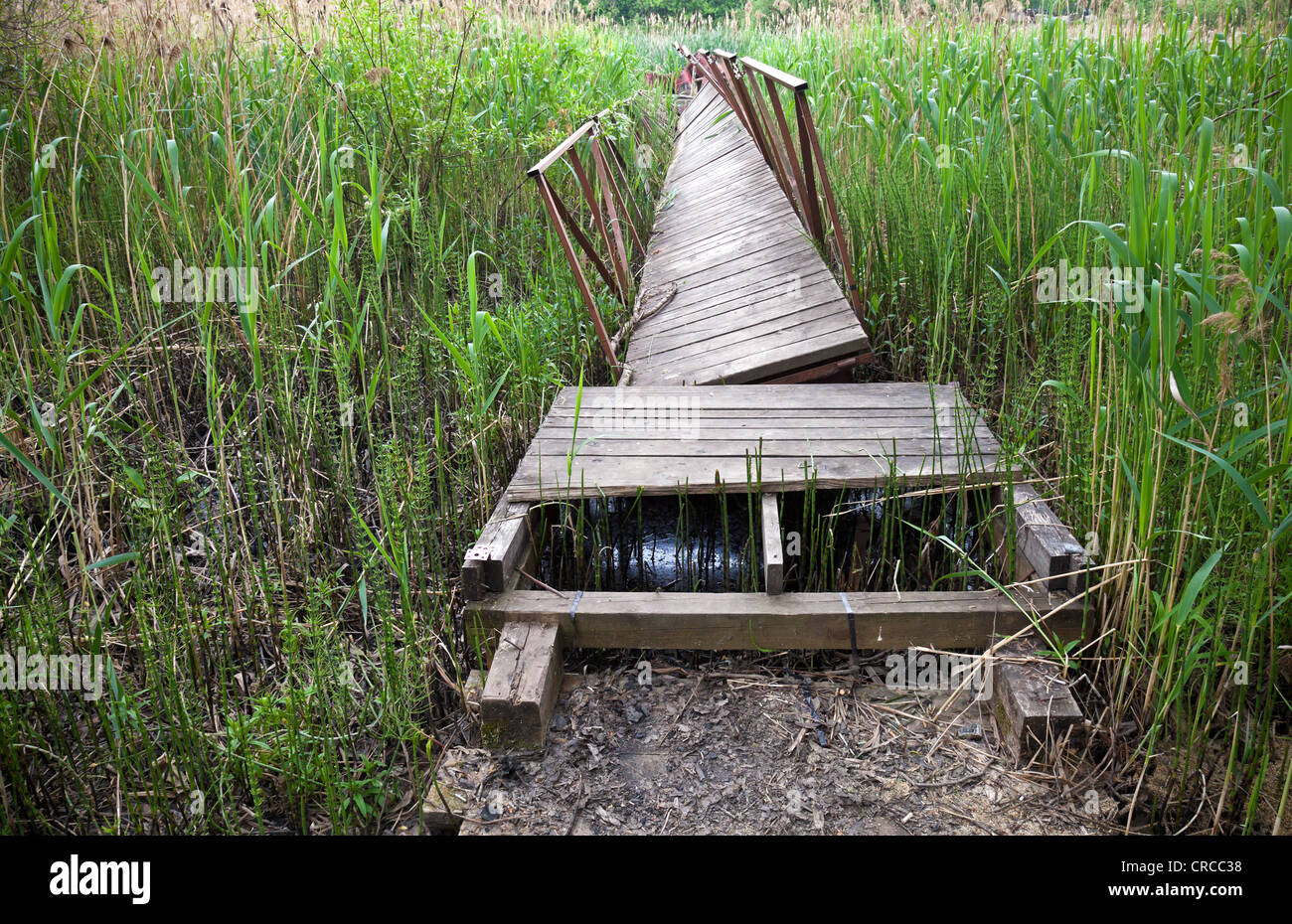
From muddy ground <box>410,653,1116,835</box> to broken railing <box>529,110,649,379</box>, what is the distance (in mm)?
1664

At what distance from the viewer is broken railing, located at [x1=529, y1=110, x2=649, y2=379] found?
10.4 ft

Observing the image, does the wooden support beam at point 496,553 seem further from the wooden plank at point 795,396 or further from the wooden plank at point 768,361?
the wooden plank at point 768,361

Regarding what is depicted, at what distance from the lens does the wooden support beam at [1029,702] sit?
1807mm

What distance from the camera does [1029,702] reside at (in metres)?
1.84

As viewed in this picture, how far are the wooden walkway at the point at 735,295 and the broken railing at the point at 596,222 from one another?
0.49 feet

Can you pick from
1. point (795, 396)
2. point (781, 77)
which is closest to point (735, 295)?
point (781, 77)

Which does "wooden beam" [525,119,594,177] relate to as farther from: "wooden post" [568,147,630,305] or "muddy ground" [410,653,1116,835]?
"muddy ground" [410,653,1116,835]

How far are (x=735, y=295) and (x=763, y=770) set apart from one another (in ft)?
8.90

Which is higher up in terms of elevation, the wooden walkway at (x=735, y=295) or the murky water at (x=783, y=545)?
the wooden walkway at (x=735, y=295)

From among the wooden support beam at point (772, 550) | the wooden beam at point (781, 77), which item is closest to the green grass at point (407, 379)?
the wooden beam at point (781, 77)

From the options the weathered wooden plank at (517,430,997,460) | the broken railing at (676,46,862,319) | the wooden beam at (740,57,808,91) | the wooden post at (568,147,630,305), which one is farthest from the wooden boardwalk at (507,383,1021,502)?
the wooden beam at (740,57,808,91)

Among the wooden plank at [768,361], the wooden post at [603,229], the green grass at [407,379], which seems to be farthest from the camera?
the wooden post at [603,229]

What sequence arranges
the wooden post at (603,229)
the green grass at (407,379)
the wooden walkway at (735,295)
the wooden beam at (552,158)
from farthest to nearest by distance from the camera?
1. the wooden post at (603,229)
2. the wooden walkway at (735,295)
3. the wooden beam at (552,158)
4. the green grass at (407,379)

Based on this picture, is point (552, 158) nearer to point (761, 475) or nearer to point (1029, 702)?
point (761, 475)
